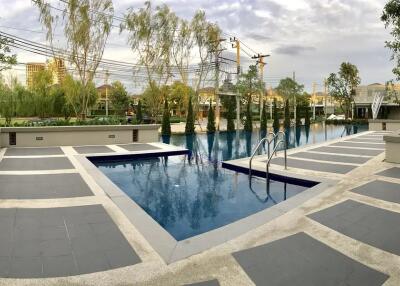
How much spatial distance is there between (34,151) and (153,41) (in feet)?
48.3

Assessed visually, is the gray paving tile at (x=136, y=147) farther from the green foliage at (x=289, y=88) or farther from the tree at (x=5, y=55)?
the green foliage at (x=289, y=88)

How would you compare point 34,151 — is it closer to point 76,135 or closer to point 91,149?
point 91,149

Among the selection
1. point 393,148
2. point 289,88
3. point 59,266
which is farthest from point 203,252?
point 289,88

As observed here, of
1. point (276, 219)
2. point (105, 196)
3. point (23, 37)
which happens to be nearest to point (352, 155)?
point (276, 219)

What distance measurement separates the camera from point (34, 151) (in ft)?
40.2

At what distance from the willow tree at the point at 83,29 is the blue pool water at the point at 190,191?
9.14 metres

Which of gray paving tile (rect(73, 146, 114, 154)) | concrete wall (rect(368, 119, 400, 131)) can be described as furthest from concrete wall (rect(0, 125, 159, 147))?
concrete wall (rect(368, 119, 400, 131))

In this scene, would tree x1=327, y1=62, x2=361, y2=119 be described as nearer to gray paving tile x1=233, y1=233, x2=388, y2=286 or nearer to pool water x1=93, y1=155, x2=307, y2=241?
pool water x1=93, y1=155, x2=307, y2=241

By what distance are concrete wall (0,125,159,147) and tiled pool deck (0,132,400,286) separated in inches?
265

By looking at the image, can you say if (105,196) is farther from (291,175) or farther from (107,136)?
(107,136)

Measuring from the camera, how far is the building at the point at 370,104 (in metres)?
42.6

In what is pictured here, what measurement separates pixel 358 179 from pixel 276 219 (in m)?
3.63

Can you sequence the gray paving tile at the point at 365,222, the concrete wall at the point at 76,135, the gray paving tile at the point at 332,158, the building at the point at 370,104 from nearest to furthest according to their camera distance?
the gray paving tile at the point at 365,222 < the gray paving tile at the point at 332,158 < the concrete wall at the point at 76,135 < the building at the point at 370,104

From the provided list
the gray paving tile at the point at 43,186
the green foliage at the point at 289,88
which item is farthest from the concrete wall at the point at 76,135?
the green foliage at the point at 289,88
